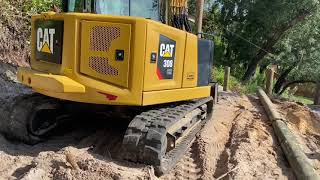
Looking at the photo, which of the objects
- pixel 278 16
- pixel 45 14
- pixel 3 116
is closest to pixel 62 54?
pixel 45 14

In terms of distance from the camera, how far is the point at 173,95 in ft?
21.2

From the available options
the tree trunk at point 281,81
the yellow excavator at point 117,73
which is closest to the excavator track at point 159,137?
the yellow excavator at point 117,73

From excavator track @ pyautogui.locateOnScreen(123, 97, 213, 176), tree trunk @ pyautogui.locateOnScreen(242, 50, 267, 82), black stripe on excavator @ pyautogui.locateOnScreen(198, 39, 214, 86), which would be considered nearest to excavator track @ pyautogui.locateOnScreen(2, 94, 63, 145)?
excavator track @ pyautogui.locateOnScreen(123, 97, 213, 176)

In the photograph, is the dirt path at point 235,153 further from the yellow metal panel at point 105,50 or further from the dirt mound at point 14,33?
the dirt mound at point 14,33

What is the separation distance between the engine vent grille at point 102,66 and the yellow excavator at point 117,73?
Result: 12 millimetres

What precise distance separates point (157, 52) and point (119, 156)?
4.35ft

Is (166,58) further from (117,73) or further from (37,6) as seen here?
(37,6)

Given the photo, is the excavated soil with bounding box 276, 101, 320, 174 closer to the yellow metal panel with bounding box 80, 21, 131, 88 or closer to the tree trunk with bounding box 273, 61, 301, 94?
the yellow metal panel with bounding box 80, 21, 131, 88

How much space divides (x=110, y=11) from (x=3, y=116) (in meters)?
2.10

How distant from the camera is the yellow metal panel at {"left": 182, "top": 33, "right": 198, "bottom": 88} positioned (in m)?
6.74

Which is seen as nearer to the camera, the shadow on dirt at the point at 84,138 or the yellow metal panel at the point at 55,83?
the yellow metal panel at the point at 55,83

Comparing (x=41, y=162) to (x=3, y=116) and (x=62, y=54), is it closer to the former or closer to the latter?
(x=62, y=54)

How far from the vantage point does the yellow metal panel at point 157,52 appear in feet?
18.7

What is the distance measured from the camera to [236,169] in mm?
5875
